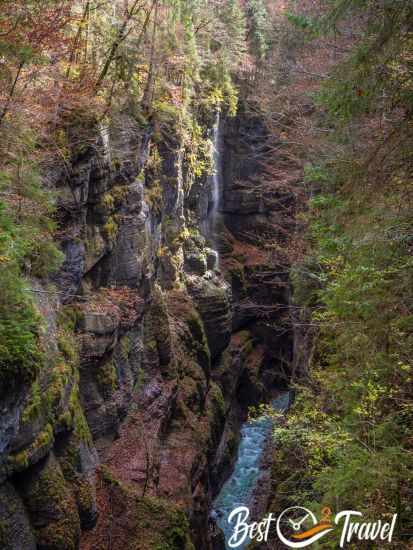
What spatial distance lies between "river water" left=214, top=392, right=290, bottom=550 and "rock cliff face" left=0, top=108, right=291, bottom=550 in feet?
2.21

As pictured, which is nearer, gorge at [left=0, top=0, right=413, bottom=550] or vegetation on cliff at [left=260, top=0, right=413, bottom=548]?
vegetation on cliff at [left=260, top=0, right=413, bottom=548]

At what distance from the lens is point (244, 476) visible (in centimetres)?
1869

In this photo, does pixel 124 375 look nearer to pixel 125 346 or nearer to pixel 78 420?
pixel 125 346

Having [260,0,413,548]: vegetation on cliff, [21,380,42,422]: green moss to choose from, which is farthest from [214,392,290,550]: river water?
[21,380,42,422]: green moss

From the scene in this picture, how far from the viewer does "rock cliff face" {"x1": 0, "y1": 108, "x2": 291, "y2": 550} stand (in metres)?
7.66

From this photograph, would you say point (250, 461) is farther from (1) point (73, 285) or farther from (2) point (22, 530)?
(2) point (22, 530)

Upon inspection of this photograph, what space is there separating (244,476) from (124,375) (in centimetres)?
870

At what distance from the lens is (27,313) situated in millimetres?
5770

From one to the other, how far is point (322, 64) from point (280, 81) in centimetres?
969

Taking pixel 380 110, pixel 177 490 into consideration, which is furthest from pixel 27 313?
pixel 177 490

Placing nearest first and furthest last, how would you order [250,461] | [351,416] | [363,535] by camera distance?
[363,535]
[351,416]
[250,461]

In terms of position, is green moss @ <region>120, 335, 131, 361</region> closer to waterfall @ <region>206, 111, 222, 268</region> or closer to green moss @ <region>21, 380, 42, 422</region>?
green moss @ <region>21, 380, 42, 422</region>

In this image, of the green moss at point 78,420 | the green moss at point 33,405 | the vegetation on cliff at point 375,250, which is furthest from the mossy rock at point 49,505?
the vegetation on cliff at point 375,250

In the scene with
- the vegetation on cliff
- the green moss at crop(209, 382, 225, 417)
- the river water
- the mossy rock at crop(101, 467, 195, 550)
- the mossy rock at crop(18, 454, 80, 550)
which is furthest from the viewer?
the green moss at crop(209, 382, 225, 417)
